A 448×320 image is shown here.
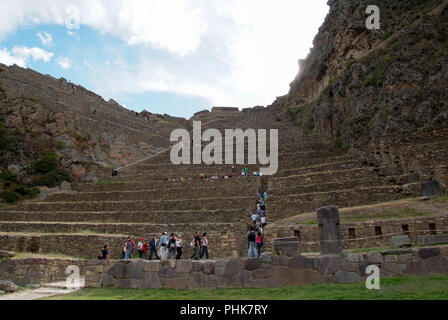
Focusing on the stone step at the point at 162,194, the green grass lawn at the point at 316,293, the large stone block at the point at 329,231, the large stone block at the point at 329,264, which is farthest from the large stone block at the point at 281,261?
the stone step at the point at 162,194

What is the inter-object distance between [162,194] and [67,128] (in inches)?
647

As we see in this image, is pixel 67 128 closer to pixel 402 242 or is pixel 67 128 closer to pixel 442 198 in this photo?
pixel 442 198

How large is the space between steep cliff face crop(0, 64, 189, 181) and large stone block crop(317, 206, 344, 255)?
2421cm

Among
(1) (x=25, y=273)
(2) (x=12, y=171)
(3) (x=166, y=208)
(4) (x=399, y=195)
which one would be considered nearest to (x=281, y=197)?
(4) (x=399, y=195)

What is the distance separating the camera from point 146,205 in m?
22.5

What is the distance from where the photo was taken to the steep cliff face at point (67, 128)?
99.6ft

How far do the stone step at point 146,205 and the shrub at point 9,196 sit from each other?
65.9 inches

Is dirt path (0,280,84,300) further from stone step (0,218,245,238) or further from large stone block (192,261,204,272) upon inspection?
stone step (0,218,245,238)

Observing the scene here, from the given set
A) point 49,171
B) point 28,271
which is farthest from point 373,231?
point 49,171

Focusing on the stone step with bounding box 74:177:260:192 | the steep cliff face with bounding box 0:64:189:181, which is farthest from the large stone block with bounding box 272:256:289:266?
the steep cliff face with bounding box 0:64:189:181

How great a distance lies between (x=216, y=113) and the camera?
6050 cm

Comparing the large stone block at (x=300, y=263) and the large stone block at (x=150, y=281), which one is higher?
the large stone block at (x=300, y=263)

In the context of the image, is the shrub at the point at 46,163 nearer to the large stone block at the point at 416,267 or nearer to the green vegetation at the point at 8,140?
the green vegetation at the point at 8,140

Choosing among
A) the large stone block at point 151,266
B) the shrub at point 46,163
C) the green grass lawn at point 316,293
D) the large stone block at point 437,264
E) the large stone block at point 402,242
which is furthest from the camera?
the shrub at point 46,163
